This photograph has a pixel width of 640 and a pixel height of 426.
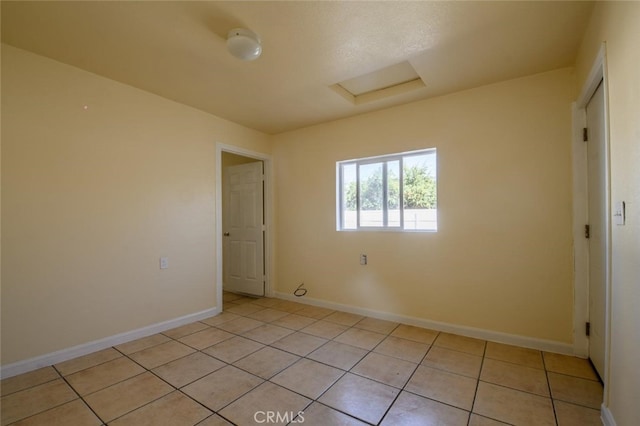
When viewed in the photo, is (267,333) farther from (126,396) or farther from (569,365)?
(569,365)

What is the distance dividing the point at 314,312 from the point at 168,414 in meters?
2.08

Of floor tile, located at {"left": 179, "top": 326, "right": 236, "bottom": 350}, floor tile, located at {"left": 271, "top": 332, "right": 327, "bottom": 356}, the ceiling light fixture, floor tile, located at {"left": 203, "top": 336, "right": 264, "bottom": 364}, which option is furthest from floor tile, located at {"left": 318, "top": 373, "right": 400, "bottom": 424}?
the ceiling light fixture

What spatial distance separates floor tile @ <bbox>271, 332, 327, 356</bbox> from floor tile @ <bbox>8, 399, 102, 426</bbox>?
134 cm

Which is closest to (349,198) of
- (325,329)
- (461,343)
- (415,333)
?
(325,329)

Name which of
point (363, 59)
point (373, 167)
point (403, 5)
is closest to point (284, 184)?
point (373, 167)

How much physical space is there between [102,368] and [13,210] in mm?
1393

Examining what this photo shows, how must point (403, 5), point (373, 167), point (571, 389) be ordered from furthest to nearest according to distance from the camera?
1. point (373, 167)
2. point (571, 389)
3. point (403, 5)

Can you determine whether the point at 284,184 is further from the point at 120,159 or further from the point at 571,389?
the point at 571,389

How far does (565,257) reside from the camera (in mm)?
2377

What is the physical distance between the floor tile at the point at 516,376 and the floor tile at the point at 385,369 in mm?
541

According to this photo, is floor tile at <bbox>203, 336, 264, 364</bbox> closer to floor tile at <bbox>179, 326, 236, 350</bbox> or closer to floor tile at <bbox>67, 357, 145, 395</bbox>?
floor tile at <bbox>179, 326, 236, 350</bbox>

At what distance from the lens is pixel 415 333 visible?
2875 mm

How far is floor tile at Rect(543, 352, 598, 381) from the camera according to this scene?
206 cm

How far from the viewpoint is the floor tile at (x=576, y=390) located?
1763mm
